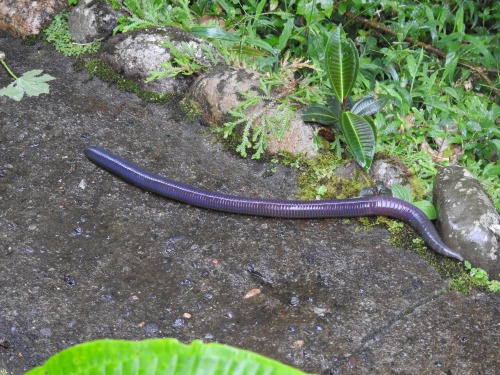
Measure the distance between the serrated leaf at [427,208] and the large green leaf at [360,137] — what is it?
0.42 metres

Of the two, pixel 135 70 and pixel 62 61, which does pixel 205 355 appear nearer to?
pixel 135 70

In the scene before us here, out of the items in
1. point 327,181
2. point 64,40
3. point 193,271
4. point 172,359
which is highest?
point 172,359

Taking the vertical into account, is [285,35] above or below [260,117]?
above

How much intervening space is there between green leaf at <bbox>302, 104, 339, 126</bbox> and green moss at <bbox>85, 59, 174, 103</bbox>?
3.84 ft

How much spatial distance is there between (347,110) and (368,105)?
16 cm

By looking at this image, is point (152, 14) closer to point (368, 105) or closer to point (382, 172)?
point (368, 105)

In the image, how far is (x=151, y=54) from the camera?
201 inches

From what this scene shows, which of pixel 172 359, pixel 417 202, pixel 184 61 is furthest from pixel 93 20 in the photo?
pixel 172 359

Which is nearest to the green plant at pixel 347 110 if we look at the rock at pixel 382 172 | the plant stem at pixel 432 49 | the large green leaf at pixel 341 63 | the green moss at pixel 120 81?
the large green leaf at pixel 341 63

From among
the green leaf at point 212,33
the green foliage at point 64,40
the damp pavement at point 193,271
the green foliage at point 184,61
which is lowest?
the damp pavement at point 193,271

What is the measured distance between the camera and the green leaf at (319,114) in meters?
4.50

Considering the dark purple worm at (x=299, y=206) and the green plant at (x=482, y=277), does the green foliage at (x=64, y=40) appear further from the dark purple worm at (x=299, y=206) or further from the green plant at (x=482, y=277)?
the green plant at (x=482, y=277)

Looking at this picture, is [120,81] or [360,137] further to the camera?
[120,81]

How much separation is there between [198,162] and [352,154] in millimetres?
1093
